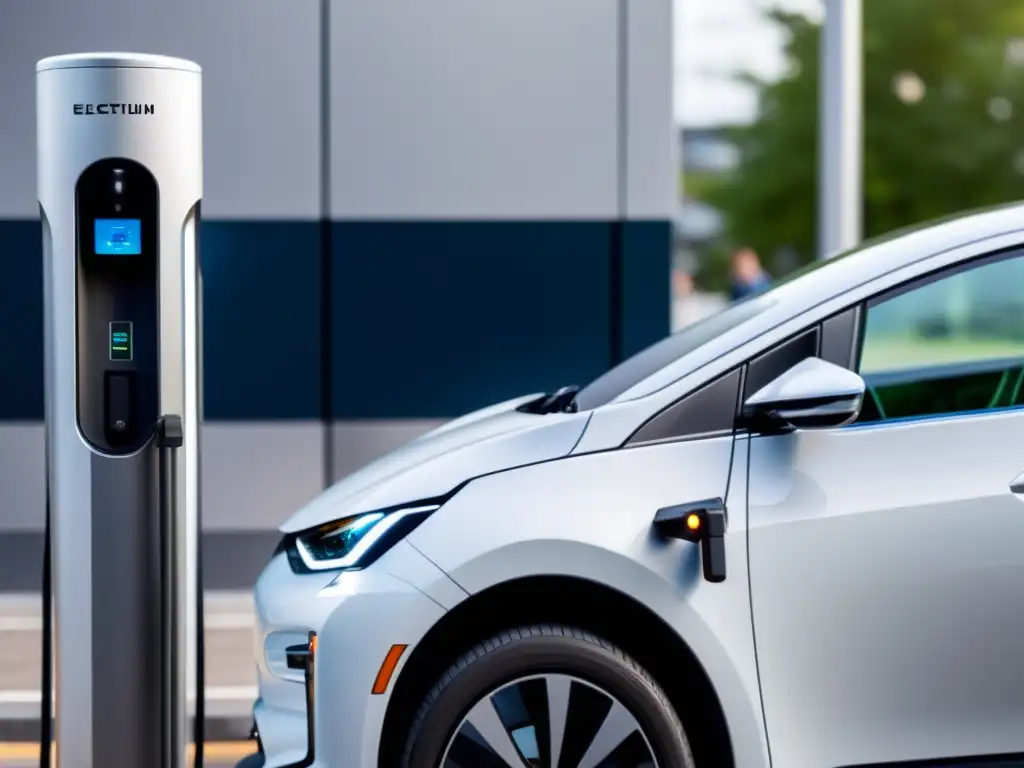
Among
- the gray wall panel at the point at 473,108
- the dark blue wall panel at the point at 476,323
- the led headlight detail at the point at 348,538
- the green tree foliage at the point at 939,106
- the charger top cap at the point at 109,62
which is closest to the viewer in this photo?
the led headlight detail at the point at 348,538

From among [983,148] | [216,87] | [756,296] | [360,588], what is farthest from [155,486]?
[983,148]

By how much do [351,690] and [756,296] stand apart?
1.56 metres

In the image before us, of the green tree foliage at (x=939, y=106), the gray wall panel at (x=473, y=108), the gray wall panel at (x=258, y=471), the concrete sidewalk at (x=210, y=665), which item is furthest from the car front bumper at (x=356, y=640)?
the green tree foliage at (x=939, y=106)

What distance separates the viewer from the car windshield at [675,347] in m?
3.71

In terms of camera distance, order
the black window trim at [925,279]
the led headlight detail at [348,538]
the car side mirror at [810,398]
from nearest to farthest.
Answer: the car side mirror at [810,398] < the led headlight detail at [348,538] < the black window trim at [925,279]

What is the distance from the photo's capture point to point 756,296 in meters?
4.00

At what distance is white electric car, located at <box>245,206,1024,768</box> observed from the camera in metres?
A: 3.27

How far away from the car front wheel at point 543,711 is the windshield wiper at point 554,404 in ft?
2.20

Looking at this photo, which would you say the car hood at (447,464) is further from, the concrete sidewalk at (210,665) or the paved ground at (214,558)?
the paved ground at (214,558)

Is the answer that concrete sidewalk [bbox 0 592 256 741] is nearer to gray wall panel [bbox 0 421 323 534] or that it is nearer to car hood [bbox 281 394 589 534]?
gray wall panel [bbox 0 421 323 534]

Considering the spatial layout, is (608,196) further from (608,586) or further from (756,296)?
(608,586)

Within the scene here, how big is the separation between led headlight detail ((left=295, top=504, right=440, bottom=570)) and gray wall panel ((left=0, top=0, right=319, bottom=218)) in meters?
4.86

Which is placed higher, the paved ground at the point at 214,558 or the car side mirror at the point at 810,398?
the car side mirror at the point at 810,398

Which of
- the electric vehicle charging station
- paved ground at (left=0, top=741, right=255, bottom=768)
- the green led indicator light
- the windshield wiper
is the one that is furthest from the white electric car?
paved ground at (left=0, top=741, right=255, bottom=768)
